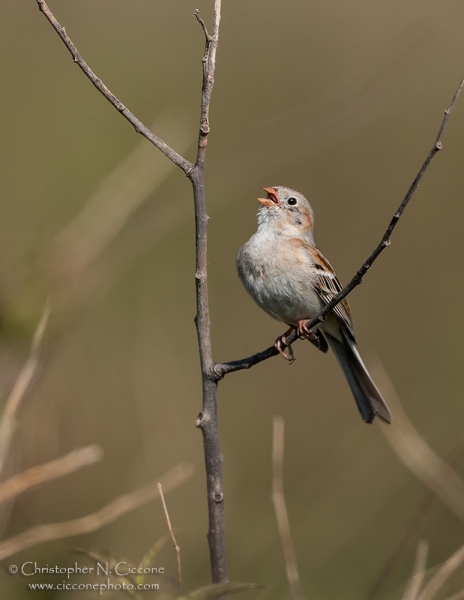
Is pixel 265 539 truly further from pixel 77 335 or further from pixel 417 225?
pixel 417 225

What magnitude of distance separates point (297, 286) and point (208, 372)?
162cm

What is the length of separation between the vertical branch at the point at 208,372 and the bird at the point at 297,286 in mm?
1413

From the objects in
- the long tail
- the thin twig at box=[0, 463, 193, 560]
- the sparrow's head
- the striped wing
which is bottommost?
the thin twig at box=[0, 463, 193, 560]

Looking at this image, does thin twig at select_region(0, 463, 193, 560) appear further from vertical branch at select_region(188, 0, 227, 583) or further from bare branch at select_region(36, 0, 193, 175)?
bare branch at select_region(36, 0, 193, 175)

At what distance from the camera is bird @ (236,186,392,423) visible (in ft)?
10.9

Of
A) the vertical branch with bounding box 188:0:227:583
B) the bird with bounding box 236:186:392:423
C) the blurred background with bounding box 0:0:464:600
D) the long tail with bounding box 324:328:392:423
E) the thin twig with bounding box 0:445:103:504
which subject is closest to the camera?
the vertical branch with bounding box 188:0:227:583

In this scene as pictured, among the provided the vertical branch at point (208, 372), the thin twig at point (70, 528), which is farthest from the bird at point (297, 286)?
the vertical branch at point (208, 372)

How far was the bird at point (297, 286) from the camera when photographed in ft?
10.9

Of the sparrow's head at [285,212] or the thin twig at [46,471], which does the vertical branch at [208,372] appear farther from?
the sparrow's head at [285,212]

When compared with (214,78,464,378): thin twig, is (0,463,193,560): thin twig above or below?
below

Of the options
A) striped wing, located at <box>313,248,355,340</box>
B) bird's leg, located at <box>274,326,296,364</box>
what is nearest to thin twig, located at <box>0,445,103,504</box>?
bird's leg, located at <box>274,326,296,364</box>

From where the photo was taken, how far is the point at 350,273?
546 cm

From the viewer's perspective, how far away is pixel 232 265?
216 inches

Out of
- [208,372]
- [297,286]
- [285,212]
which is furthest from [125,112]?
[285,212]
